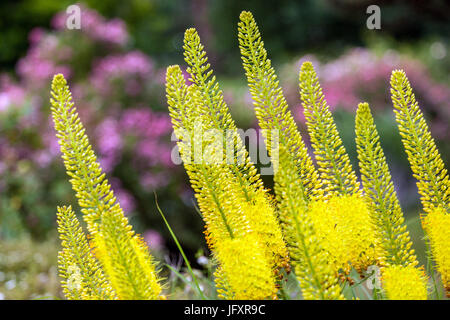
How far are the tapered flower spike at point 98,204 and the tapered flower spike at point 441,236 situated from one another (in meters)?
0.55

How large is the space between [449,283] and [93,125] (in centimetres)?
553

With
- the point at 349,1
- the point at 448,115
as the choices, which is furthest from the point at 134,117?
the point at 349,1

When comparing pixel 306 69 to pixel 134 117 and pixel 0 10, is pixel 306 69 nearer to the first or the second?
pixel 134 117

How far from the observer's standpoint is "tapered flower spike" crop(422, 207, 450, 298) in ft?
3.15

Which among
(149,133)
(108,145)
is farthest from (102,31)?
(108,145)

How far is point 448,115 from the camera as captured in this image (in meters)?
8.35

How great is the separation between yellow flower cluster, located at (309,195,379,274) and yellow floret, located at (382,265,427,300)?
0.08 meters

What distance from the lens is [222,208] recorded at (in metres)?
0.91

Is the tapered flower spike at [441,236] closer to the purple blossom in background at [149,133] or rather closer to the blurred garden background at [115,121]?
the blurred garden background at [115,121]

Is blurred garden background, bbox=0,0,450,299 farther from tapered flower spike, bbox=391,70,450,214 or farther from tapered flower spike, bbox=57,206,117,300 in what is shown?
tapered flower spike, bbox=57,206,117,300

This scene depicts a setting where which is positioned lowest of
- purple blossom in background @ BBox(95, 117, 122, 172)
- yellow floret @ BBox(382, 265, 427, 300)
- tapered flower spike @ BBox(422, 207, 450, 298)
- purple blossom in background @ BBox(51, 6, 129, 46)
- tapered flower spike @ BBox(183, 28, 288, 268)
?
yellow floret @ BBox(382, 265, 427, 300)

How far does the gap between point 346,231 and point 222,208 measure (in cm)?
25

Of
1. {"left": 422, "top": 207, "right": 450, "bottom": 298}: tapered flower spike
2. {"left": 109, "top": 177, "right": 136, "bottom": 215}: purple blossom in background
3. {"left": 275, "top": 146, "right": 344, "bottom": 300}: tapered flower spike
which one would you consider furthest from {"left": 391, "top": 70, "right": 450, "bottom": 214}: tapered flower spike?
{"left": 109, "top": 177, "right": 136, "bottom": 215}: purple blossom in background

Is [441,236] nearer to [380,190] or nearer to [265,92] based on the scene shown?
[380,190]
